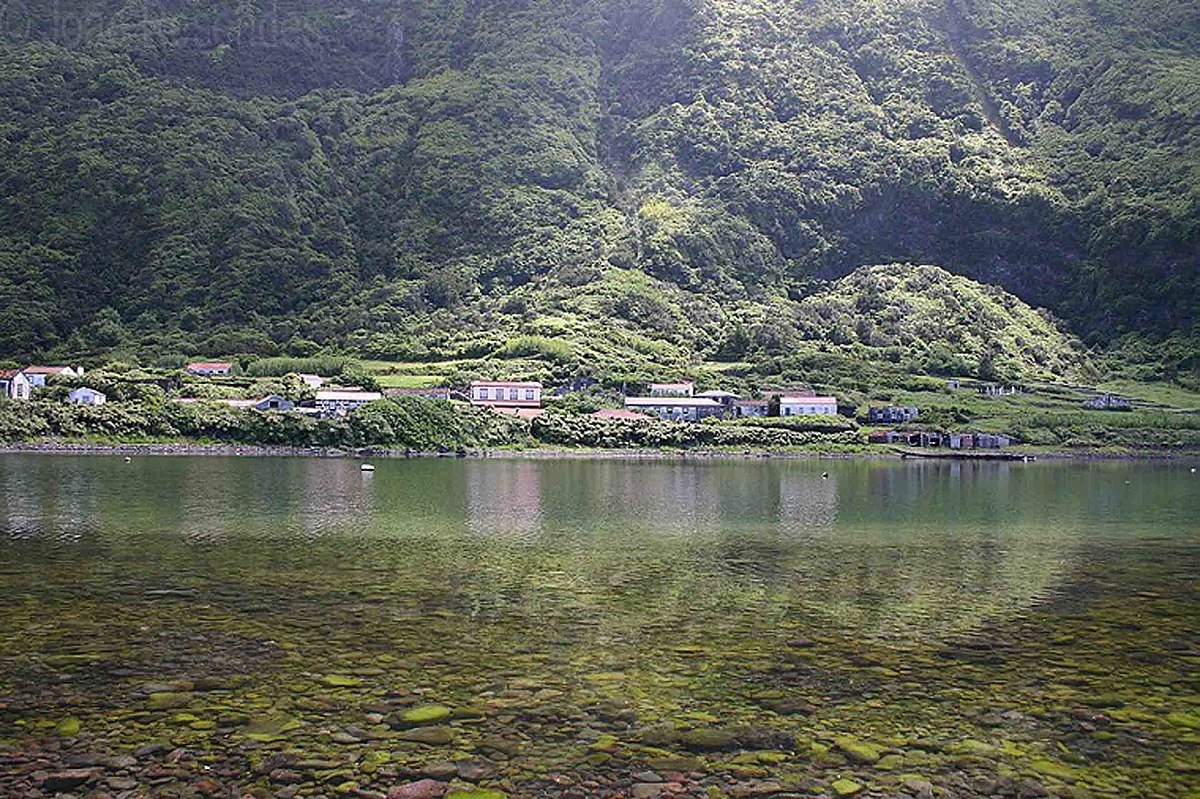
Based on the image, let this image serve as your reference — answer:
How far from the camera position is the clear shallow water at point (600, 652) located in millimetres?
12609

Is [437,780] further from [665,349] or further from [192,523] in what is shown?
[665,349]

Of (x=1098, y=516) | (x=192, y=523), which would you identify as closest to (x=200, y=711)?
(x=192, y=523)

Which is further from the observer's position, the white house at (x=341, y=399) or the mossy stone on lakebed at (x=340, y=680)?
the white house at (x=341, y=399)

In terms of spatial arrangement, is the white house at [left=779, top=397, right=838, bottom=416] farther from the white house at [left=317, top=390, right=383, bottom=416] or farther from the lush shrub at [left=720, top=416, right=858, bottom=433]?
the white house at [left=317, top=390, right=383, bottom=416]

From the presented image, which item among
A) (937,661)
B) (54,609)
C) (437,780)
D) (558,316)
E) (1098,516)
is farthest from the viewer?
(558,316)

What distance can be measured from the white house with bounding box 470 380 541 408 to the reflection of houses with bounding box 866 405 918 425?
3945 cm

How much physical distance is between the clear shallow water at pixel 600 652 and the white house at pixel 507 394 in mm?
78701

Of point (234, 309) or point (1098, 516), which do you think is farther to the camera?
point (234, 309)

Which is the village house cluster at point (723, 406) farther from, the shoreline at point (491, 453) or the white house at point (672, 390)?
the shoreline at point (491, 453)

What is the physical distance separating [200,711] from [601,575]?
13668 millimetres

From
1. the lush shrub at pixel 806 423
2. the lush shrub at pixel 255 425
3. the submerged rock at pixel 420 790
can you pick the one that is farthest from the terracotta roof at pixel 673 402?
the submerged rock at pixel 420 790

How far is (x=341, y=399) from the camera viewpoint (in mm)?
114812

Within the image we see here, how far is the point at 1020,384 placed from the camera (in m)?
148

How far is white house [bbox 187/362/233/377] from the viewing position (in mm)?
131000
